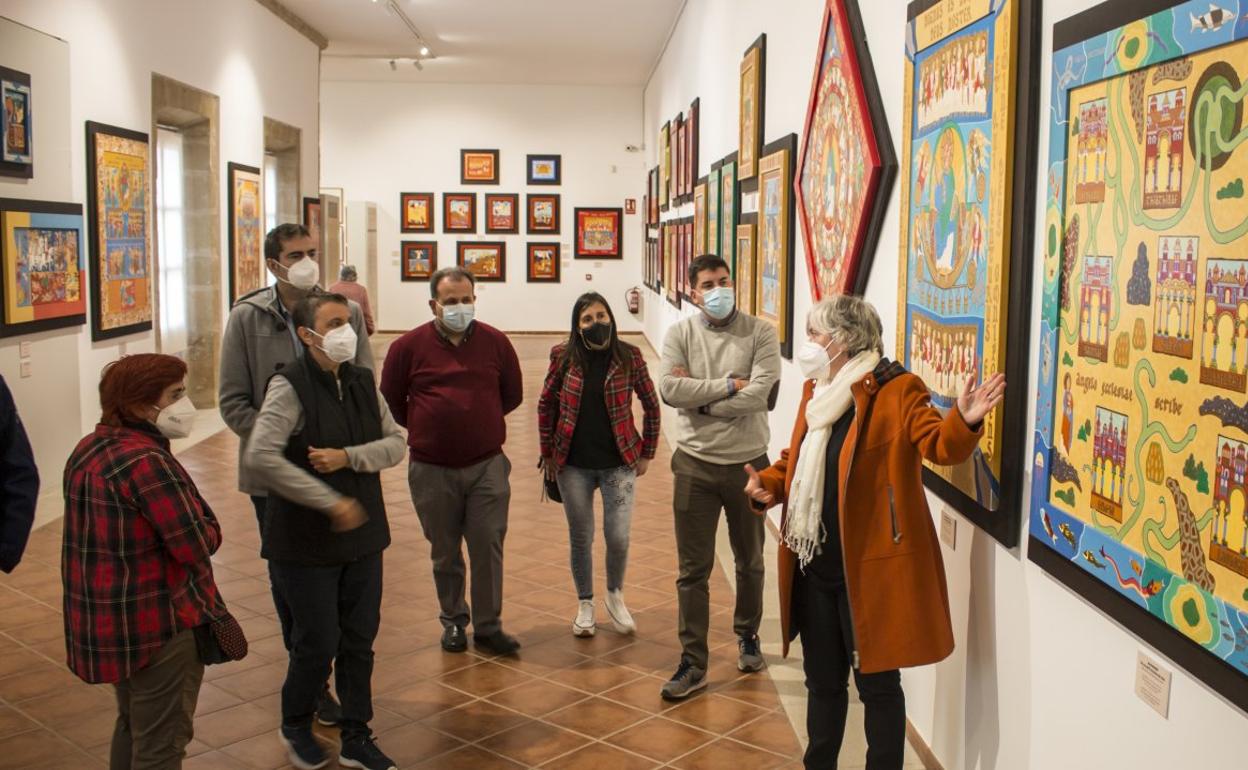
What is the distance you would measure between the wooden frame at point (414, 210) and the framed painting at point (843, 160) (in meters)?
18.6

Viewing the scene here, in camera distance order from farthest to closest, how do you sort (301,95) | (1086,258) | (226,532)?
(301,95), (226,532), (1086,258)

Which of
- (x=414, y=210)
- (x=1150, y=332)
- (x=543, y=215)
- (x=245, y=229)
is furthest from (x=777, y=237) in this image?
(x=414, y=210)

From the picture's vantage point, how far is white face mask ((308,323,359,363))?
4.04 m

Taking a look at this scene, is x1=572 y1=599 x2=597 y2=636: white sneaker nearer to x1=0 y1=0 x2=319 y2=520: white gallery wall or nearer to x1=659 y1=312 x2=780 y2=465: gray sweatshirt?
x1=659 y1=312 x2=780 y2=465: gray sweatshirt

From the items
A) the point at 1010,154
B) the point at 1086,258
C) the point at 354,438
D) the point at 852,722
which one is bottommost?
the point at 852,722

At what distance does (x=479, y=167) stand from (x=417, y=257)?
2.22m

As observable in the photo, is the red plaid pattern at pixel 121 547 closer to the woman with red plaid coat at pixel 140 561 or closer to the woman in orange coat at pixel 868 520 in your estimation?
the woman with red plaid coat at pixel 140 561

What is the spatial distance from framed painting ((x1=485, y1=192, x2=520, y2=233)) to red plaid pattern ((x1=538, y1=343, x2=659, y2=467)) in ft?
63.1

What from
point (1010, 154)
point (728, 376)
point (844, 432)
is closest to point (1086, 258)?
point (1010, 154)

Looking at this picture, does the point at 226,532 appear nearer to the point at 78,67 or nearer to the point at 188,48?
the point at 78,67

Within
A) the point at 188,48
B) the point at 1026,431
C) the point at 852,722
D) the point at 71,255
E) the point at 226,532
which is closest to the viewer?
the point at 1026,431

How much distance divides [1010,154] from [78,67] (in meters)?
8.12

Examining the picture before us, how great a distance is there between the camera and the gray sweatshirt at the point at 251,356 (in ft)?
15.1

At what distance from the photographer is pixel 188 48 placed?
1202cm
